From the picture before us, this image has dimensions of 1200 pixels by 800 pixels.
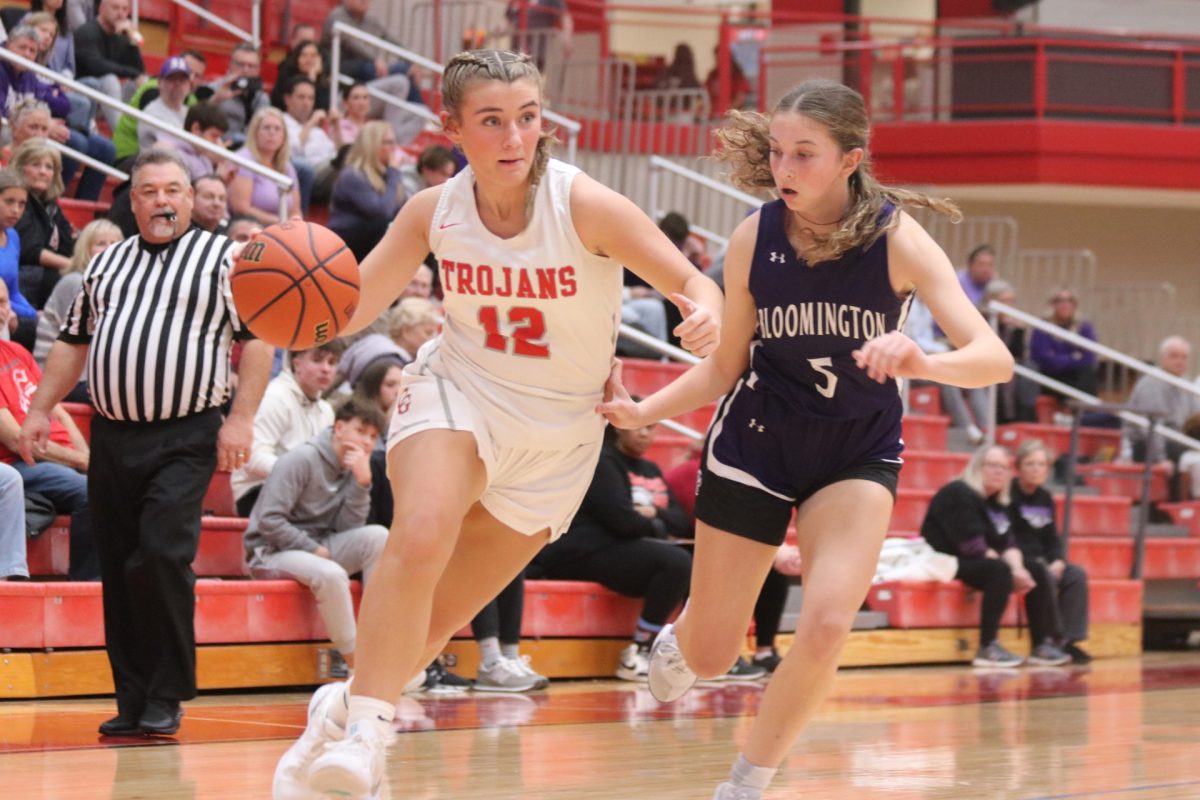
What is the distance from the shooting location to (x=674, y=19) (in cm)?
2059

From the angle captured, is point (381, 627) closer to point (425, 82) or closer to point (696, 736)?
point (696, 736)

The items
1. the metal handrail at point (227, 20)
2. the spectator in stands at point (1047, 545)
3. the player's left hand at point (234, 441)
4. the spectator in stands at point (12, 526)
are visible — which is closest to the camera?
the player's left hand at point (234, 441)

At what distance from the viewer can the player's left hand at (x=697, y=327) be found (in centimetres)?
385

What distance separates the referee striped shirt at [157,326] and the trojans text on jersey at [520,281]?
175 cm

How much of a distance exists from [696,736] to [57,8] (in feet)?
24.9

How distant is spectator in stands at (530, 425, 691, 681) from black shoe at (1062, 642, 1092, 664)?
3233 millimetres

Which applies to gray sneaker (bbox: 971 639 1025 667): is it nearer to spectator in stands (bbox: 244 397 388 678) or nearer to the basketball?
spectator in stands (bbox: 244 397 388 678)

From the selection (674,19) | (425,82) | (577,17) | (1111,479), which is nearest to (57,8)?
(425,82)

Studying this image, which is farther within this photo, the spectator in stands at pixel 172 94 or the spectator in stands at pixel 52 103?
the spectator in stands at pixel 172 94

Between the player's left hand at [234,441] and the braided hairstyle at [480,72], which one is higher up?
the braided hairstyle at [480,72]

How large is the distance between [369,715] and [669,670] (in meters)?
1.28

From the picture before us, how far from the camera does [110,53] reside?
11805mm

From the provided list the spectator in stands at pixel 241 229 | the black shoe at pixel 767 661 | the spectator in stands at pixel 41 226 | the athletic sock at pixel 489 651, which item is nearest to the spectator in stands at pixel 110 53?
the spectator in stands at pixel 41 226

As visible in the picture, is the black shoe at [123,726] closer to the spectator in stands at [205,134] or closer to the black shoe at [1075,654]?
the spectator in stands at [205,134]
